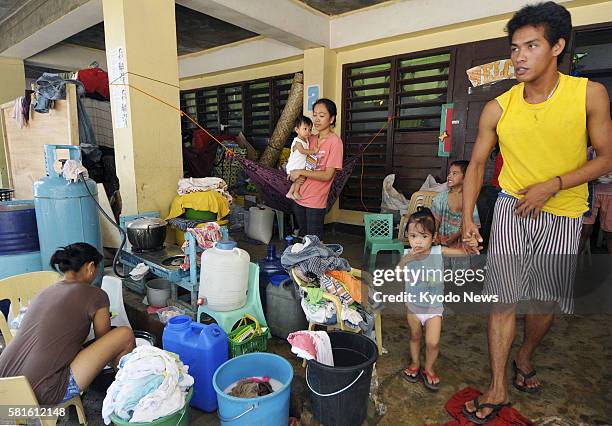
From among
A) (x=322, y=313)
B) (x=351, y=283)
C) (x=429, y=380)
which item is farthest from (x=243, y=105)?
(x=429, y=380)

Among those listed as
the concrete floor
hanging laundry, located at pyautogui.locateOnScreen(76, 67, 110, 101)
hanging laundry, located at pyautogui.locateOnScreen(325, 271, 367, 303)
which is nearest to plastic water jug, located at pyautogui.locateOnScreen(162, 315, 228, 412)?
the concrete floor

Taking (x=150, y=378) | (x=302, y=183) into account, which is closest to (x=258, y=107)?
(x=302, y=183)

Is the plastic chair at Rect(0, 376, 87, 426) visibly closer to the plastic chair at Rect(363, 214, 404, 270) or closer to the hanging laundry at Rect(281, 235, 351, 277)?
the hanging laundry at Rect(281, 235, 351, 277)

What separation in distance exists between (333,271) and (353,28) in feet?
11.5

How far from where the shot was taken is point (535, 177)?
58.9 inches

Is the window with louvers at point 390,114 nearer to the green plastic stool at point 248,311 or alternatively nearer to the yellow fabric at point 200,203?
the yellow fabric at point 200,203

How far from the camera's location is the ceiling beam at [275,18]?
11.1ft

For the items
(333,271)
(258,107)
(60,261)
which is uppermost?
(258,107)

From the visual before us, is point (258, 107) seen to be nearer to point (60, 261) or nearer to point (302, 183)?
point (302, 183)

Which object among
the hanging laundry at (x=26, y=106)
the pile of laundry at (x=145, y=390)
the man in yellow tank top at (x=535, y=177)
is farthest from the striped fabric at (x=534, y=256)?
the hanging laundry at (x=26, y=106)

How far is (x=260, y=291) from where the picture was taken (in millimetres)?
2311

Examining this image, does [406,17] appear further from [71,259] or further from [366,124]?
[71,259]

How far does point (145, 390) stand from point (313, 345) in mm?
692

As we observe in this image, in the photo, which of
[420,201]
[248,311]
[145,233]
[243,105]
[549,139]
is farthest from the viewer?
[243,105]
